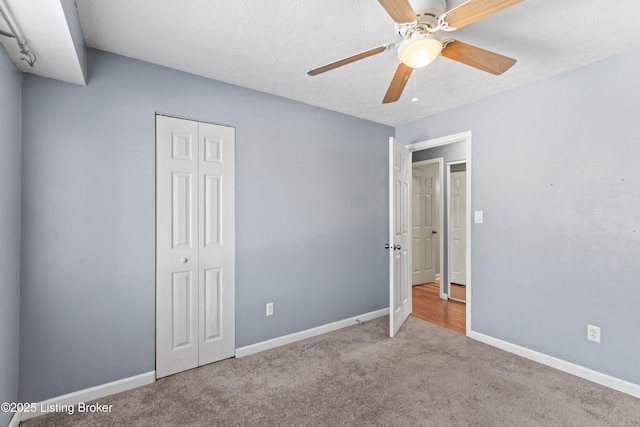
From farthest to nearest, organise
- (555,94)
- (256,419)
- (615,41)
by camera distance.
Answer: (555,94)
(615,41)
(256,419)

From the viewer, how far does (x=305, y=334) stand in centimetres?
313

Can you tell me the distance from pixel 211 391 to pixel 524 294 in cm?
275

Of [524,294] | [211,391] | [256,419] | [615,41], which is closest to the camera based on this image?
[256,419]

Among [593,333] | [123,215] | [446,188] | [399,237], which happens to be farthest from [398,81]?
[446,188]

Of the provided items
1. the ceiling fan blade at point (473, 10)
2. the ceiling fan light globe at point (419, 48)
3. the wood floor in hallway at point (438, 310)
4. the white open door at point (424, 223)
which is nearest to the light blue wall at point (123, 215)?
the wood floor in hallway at point (438, 310)

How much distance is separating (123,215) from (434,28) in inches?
90.8

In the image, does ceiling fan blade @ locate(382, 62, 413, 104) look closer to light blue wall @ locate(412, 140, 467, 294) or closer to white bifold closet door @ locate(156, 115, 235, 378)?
white bifold closet door @ locate(156, 115, 235, 378)

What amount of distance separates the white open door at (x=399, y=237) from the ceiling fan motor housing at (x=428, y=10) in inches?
63.3

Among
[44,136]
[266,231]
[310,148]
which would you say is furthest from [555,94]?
[44,136]

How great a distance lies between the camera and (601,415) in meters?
1.94

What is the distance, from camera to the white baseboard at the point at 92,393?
1.94 m

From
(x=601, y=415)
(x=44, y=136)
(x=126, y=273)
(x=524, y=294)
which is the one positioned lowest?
(x=601, y=415)

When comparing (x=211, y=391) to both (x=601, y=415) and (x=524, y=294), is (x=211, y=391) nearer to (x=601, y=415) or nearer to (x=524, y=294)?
(x=601, y=415)

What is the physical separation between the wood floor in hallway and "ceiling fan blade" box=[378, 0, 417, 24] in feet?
10.1
